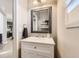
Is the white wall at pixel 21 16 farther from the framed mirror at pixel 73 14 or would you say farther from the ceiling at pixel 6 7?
the framed mirror at pixel 73 14

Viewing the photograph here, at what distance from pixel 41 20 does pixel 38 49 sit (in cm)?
93

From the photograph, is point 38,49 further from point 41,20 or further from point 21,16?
point 21,16

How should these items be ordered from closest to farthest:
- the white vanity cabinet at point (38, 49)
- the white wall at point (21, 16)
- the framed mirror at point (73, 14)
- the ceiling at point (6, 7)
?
the framed mirror at point (73, 14) < the white vanity cabinet at point (38, 49) < the ceiling at point (6, 7) < the white wall at point (21, 16)

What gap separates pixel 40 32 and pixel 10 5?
3.56 ft

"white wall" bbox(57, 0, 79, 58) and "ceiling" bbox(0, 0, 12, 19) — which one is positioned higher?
"ceiling" bbox(0, 0, 12, 19)

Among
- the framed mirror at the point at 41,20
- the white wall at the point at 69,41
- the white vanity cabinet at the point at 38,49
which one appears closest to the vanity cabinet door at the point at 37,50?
the white vanity cabinet at the point at 38,49

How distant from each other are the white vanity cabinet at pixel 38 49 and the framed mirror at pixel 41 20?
640 mm

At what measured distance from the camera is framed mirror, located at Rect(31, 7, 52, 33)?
246cm

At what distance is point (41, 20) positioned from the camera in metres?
2.51

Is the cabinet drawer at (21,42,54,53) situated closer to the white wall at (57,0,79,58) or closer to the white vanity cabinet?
the white vanity cabinet

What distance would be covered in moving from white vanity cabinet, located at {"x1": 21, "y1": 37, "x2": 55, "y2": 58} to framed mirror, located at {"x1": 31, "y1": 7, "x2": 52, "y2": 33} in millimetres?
640

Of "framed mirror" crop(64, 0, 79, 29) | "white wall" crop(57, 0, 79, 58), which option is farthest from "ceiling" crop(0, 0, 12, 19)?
"framed mirror" crop(64, 0, 79, 29)

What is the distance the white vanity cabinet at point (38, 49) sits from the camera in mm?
1752

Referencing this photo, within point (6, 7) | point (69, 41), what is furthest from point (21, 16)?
point (69, 41)
